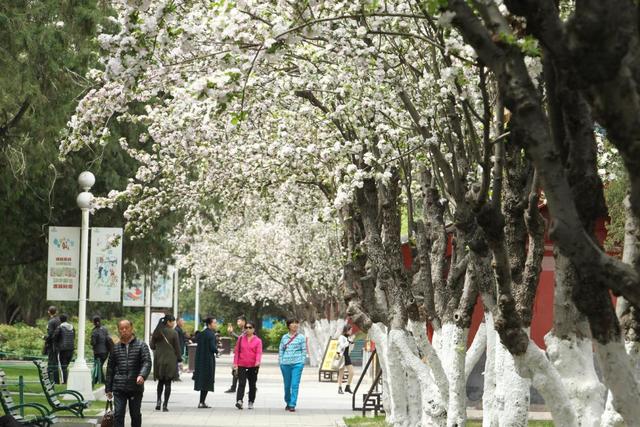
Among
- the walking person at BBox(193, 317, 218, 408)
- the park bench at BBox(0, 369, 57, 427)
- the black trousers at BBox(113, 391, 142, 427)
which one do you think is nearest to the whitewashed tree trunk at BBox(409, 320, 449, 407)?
the black trousers at BBox(113, 391, 142, 427)

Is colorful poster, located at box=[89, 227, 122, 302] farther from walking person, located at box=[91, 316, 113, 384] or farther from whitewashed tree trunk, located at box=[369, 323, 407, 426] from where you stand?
whitewashed tree trunk, located at box=[369, 323, 407, 426]

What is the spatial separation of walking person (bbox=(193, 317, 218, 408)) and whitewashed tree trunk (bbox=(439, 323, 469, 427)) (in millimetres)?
11197

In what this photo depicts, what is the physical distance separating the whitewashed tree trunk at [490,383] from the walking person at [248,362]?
11.4 m

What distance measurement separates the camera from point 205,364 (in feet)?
83.2

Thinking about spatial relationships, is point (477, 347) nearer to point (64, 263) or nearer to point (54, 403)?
point (54, 403)

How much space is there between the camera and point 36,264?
1145 inches

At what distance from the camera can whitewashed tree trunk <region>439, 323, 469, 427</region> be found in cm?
1392

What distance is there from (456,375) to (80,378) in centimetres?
1122

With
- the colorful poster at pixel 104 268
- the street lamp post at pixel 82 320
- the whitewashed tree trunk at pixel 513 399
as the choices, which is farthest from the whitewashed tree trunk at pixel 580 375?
the colorful poster at pixel 104 268

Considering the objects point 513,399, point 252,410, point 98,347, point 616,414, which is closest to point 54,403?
point 252,410

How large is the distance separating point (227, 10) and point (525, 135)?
3679 mm

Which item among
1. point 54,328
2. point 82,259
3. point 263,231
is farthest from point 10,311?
point 82,259

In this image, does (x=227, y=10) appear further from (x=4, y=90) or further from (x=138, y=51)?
(x=4, y=90)

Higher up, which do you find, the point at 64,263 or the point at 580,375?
the point at 64,263
